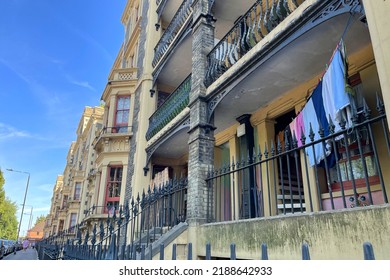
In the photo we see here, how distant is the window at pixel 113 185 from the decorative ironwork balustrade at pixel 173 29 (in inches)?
208

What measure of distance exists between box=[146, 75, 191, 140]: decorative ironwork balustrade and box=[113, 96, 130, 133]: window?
2.62 meters

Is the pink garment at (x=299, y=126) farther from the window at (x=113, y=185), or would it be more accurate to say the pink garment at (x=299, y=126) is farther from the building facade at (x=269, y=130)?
the window at (x=113, y=185)

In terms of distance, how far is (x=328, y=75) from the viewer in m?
4.64

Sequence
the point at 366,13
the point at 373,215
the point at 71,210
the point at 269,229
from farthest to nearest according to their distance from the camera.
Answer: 1. the point at 71,210
2. the point at 269,229
3. the point at 366,13
4. the point at 373,215

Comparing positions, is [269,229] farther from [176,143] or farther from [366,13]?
[176,143]

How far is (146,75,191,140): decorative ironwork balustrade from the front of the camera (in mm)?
9027

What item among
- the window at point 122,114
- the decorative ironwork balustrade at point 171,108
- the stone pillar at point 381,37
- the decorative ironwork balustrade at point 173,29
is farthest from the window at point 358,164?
the window at point 122,114

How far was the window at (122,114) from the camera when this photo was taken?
45.5 feet

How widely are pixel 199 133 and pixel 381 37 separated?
172 inches

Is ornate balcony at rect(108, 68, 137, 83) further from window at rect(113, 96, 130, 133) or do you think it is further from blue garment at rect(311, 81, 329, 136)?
blue garment at rect(311, 81, 329, 136)

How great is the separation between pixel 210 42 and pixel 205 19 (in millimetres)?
716
